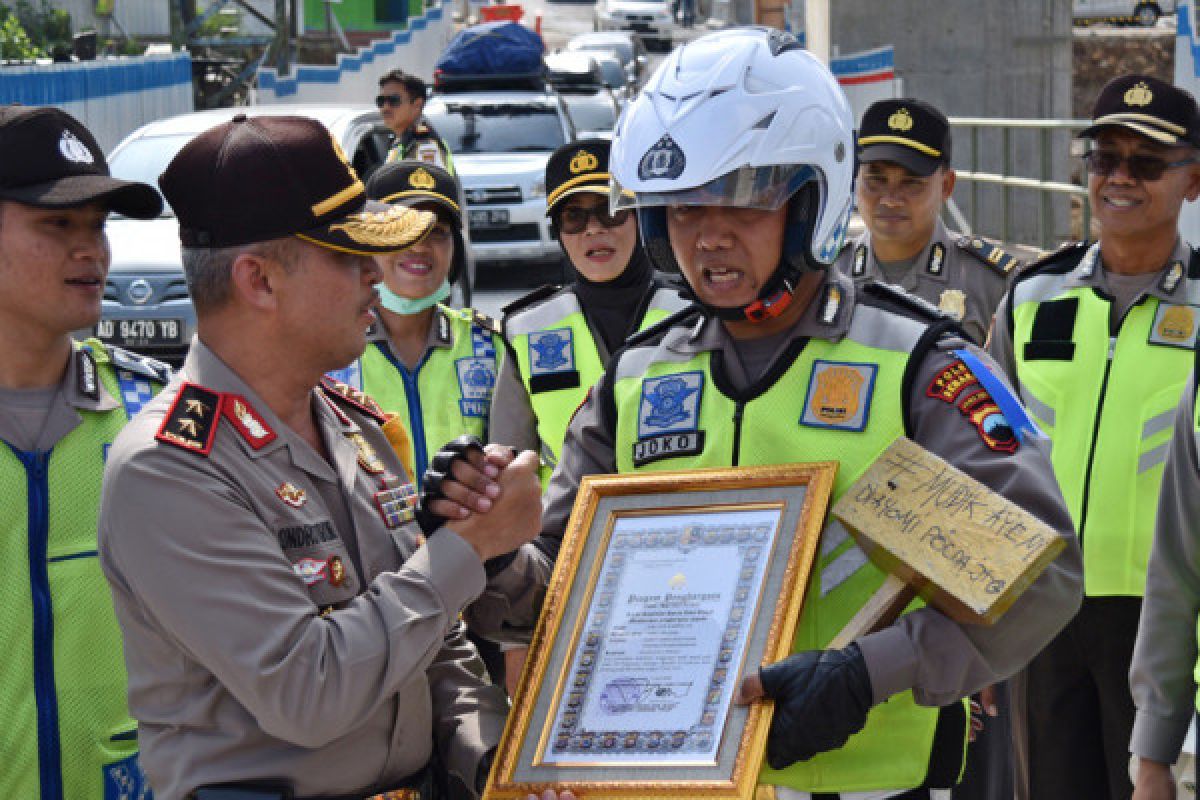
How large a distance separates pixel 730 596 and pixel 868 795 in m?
0.49

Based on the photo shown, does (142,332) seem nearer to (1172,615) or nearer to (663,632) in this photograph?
(1172,615)

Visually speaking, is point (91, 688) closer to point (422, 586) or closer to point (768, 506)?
point (422, 586)

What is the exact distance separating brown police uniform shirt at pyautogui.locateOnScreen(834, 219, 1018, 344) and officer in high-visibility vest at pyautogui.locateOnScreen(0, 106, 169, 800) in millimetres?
3220

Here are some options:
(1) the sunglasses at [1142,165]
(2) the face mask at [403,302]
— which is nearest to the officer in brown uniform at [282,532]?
(2) the face mask at [403,302]

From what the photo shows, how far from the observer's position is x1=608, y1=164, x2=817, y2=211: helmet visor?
3133 mm

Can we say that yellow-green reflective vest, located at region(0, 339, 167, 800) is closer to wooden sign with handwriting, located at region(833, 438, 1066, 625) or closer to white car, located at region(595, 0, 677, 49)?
wooden sign with handwriting, located at region(833, 438, 1066, 625)

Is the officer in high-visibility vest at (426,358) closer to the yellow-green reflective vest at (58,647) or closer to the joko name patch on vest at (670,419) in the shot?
the yellow-green reflective vest at (58,647)

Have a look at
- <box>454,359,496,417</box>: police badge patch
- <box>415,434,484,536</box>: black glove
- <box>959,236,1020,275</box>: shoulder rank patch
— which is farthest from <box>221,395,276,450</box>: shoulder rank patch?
<box>959,236,1020,275</box>: shoulder rank patch

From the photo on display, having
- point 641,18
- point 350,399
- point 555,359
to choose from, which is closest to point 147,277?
point 555,359

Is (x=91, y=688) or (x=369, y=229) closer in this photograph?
(x=369, y=229)

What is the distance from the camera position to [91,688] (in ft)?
11.8

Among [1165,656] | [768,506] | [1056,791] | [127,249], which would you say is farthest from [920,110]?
[127,249]

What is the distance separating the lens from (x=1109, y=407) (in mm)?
5051

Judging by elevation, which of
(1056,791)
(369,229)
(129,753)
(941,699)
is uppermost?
(369,229)
